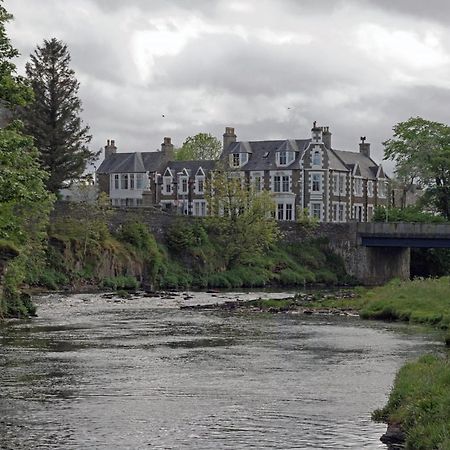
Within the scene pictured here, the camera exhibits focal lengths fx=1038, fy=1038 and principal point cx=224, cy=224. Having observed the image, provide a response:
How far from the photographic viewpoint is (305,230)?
388 feet

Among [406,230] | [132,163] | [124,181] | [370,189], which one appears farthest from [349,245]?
[124,181]

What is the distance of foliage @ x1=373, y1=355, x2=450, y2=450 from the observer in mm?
22344

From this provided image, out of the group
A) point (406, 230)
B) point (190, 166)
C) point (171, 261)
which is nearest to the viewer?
point (171, 261)

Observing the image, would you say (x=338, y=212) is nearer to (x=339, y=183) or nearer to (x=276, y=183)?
(x=339, y=183)

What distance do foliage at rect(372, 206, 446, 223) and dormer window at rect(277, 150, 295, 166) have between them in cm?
1512

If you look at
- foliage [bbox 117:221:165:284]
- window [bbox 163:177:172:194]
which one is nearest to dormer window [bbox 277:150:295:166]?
window [bbox 163:177:172:194]

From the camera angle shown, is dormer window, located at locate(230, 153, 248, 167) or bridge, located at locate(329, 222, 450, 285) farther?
dormer window, located at locate(230, 153, 248, 167)

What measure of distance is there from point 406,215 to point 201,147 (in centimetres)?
7269

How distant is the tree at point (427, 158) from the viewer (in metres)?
113

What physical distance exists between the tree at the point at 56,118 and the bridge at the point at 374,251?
97.7ft

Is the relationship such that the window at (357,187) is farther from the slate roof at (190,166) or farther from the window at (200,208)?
the window at (200,208)

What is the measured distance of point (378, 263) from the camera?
114750 mm

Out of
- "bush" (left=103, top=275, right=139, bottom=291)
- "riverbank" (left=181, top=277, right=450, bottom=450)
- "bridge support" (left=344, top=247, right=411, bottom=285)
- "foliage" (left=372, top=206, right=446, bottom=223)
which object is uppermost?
"foliage" (left=372, top=206, right=446, bottom=223)

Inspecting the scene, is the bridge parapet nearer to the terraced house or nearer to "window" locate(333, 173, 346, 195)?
the terraced house
